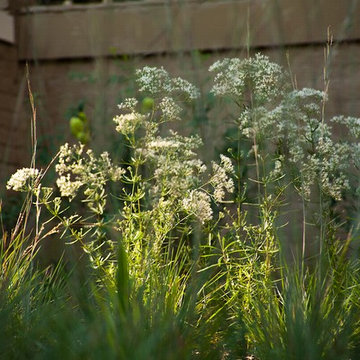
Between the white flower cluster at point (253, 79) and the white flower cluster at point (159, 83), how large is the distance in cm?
11

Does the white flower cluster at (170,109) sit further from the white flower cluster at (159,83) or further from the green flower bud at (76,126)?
the green flower bud at (76,126)

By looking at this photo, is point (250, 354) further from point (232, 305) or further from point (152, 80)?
point (152, 80)

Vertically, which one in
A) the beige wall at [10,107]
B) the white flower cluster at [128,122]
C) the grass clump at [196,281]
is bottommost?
the grass clump at [196,281]

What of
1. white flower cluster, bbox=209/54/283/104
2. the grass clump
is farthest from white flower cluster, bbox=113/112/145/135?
white flower cluster, bbox=209/54/283/104

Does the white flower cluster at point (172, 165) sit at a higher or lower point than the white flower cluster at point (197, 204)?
higher

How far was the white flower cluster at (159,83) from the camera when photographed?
324cm

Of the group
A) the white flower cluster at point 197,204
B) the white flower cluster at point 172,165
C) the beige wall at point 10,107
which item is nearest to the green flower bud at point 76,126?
the beige wall at point 10,107

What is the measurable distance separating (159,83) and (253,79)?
0.39 metres

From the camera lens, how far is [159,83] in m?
3.31

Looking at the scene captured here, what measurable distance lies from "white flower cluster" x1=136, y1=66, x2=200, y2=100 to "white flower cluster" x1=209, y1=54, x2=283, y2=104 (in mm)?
113

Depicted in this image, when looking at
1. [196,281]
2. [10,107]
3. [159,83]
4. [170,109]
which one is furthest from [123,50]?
[196,281]

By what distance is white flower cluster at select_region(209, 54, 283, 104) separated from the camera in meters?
3.12

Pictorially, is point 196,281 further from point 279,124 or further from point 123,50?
point 123,50

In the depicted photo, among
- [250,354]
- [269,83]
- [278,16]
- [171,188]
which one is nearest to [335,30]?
[269,83]
